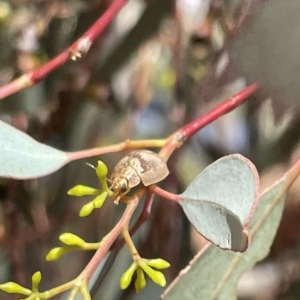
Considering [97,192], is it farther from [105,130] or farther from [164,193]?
[105,130]

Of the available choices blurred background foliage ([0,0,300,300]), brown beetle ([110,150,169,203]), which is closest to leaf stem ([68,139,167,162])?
brown beetle ([110,150,169,203])

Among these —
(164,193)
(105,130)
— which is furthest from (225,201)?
(105,130)

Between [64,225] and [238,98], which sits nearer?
[238,98]

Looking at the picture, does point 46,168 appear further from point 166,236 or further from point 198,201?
point 166,236

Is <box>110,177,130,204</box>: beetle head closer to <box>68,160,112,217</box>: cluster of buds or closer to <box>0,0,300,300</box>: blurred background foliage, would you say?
<box>68,160,112,217</box>: cluster of buds

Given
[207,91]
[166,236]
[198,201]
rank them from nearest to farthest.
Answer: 1. [198,201]
2. [207,91]
3. [166,236]

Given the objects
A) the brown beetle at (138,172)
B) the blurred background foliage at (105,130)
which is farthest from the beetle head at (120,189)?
the blurred background foliage at (105,130)

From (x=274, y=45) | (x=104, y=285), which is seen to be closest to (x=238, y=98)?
(x=274, y=45)
